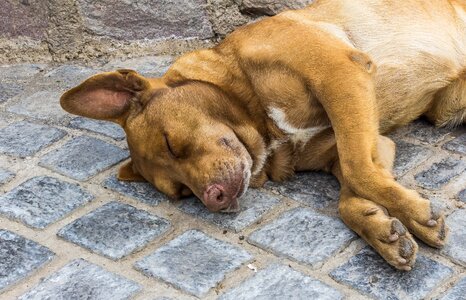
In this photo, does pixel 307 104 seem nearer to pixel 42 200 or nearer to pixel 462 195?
pixel 462 195

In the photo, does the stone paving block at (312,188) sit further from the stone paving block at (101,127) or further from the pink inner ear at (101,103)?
the stone paving block at (101,127)

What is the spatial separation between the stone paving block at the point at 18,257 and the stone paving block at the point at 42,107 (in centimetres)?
131

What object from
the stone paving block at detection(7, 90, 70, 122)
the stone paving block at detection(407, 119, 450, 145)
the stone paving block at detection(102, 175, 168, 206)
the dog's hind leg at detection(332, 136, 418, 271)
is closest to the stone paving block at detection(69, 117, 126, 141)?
the stone paving block at detection(7, 90, 70, 122)

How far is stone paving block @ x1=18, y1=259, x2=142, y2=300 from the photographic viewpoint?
344cm

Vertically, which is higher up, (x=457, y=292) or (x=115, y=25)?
(x=115, y=25)

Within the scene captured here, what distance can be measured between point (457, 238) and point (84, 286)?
5.18 feet

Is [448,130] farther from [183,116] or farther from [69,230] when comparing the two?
[69,230]

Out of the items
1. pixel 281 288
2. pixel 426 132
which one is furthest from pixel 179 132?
pixel 426 132

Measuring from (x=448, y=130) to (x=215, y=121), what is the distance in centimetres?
145

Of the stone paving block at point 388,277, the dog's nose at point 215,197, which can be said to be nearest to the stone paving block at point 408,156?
the stone paving block at point 388,277

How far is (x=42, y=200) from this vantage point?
4199mm

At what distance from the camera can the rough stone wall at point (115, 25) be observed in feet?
19.2

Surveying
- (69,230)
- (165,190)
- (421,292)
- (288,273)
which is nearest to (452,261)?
(421,292)

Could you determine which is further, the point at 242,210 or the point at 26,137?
the point at 26,137
